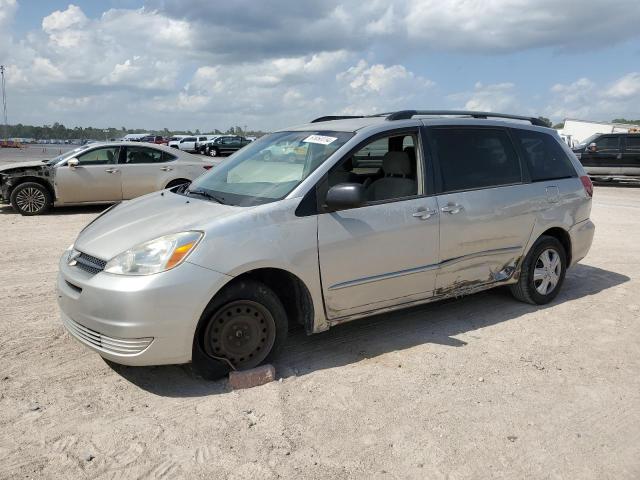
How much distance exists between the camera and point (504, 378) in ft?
12.6

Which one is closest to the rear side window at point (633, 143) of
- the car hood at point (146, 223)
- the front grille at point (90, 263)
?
the car hood at point (146, 223)

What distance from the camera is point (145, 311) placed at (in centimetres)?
329

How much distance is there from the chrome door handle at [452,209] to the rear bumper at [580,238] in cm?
166

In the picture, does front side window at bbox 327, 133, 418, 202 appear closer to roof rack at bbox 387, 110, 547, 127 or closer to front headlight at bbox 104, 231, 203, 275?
roof rack at bbox 387, 110, 547, 127

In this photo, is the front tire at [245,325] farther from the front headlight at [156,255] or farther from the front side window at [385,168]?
the front side window at [385,168]

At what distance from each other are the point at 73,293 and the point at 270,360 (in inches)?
54.5

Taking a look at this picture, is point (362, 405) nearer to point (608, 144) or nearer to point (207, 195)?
point (207, 195)

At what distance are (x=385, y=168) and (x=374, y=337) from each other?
1.43 metres

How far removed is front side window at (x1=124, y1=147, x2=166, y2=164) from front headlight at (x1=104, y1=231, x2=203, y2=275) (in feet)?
28.3

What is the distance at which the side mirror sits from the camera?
3779 mm

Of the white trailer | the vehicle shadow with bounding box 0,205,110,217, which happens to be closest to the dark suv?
the vehicle shadow with bounding box 0,205,110,217

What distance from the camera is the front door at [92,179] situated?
A: 1095 centimetres

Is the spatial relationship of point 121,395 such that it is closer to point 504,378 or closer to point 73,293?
point 73,293

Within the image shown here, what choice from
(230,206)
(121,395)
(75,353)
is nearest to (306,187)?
(230,206)
